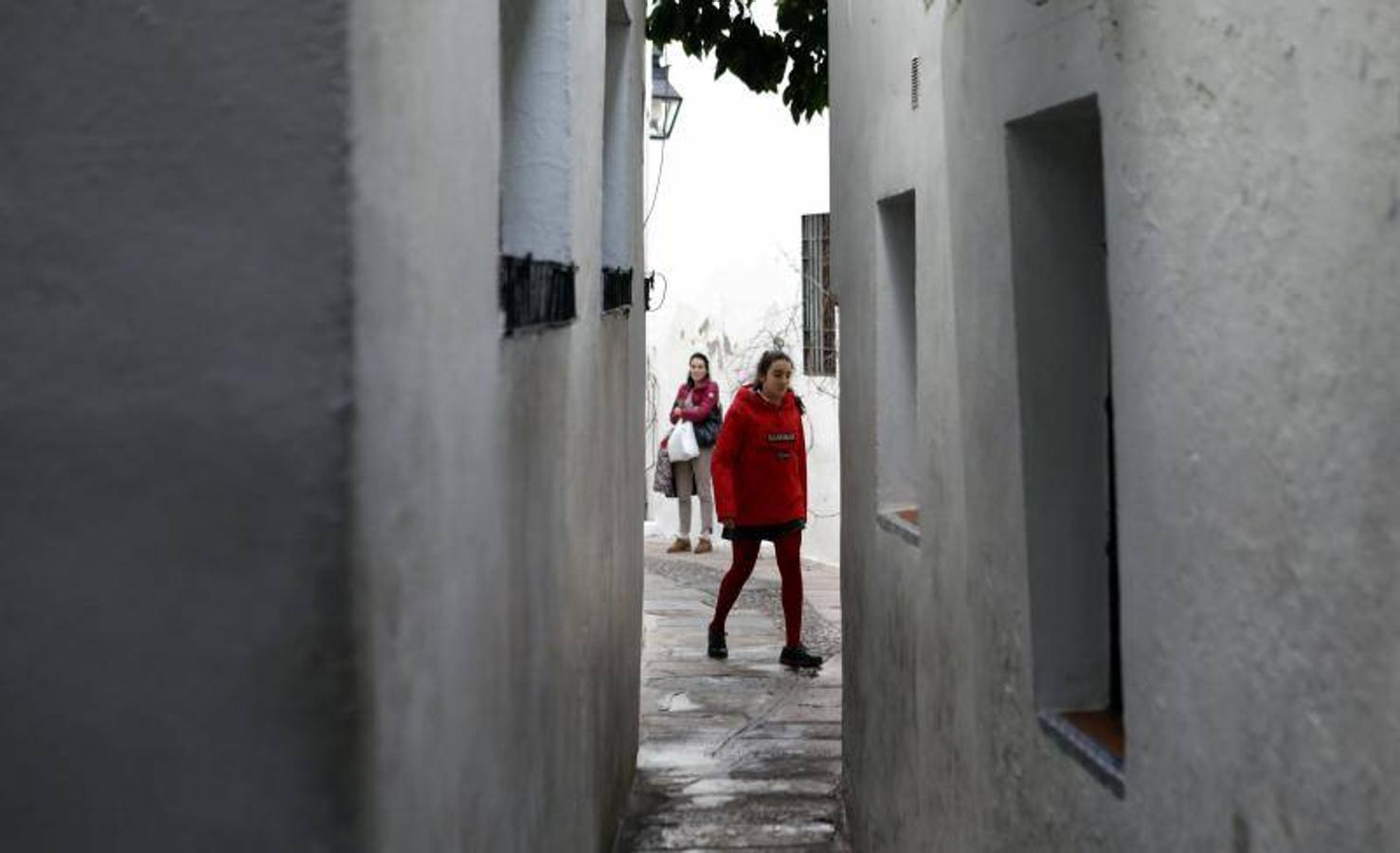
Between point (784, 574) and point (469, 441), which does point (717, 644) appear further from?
point (469, 441)

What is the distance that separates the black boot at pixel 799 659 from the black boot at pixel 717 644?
43cm

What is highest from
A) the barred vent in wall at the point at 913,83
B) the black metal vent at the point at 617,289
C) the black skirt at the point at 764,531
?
the barred vent in wall at the point at 913,83

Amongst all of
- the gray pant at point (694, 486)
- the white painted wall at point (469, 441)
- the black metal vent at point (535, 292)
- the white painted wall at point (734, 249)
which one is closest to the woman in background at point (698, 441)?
the gray pant at point (694, 486)

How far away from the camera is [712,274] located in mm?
18797

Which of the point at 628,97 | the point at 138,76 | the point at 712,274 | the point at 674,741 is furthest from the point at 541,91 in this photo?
the point at 712,274

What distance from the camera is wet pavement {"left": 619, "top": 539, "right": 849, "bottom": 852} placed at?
8.44 meters

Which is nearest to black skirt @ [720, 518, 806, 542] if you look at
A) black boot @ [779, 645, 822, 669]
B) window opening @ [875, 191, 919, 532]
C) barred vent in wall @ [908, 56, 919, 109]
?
black boot @ [779, 645, 822, 669]

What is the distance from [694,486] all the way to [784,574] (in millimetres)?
6790

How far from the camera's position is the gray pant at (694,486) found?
17.7 metres

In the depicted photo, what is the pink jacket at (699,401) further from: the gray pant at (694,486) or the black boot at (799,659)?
the black boot at (799,659)

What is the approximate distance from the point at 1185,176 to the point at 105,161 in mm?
1726

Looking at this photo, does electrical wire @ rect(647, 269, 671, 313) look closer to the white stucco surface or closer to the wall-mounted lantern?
the wall-mounted lantern

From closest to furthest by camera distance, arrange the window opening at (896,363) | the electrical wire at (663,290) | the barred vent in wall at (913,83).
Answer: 1. the barred vent in wall at (913,83)
2. the window opening at (896,363)
3. the electrical wire at (663,290)

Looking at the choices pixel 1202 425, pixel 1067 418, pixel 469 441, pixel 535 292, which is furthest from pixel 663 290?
pixel 1202 425
